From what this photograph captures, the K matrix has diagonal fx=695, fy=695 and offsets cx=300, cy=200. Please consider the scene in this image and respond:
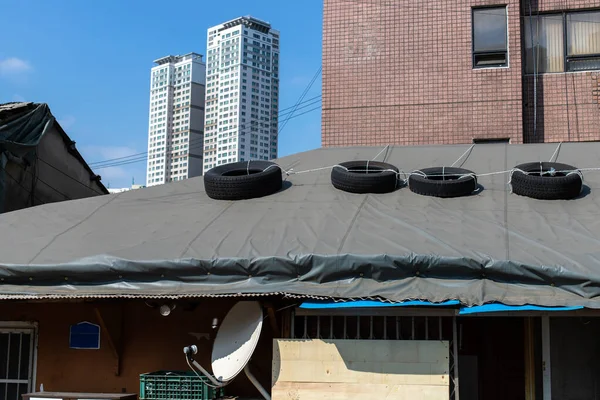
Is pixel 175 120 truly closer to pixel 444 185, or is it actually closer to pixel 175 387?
pixel 444 185

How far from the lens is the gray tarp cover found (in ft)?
26.3

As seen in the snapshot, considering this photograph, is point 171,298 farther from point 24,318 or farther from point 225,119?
point 225,119

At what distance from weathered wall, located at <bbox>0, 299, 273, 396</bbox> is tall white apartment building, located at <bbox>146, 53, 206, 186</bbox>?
201ft

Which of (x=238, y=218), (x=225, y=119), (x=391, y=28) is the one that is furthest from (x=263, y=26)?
(x=238, y=218)

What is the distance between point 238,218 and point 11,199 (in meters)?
6.54

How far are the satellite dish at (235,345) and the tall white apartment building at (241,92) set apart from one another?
57173 mm

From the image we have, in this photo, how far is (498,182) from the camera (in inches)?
415

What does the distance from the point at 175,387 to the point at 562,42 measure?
1012cm

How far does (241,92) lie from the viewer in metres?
70.8

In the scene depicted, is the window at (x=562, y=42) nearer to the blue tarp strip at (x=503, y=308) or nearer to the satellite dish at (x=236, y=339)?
the blue tarp strip at (x=503, y=308)

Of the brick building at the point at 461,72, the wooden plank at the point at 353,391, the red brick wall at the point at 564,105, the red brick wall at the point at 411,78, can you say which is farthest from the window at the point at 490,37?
the wooden plank at the point at 353,391

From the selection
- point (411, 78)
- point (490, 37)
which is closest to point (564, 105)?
point (490, 37)

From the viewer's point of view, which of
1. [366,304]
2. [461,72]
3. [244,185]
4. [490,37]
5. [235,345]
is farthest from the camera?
[490,37]

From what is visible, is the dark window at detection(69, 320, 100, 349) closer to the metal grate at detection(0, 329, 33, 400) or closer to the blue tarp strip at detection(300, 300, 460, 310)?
the metal grate at detection(0, 329, 33, 400)
